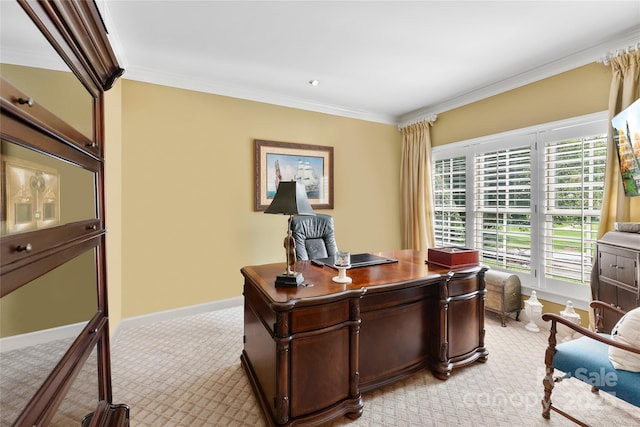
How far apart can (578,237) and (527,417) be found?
2009mm

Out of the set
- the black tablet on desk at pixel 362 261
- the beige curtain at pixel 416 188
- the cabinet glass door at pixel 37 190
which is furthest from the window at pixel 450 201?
the cabinet glass door at pixel 37 190

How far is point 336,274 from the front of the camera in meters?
2.08

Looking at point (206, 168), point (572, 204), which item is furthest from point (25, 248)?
point (572, 204)

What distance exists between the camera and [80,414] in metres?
1.12

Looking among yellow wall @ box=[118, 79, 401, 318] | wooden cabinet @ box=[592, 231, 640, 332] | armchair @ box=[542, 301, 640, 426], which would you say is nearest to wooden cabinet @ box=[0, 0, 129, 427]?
yellow wall @ box=[118, 79, 401, 318]

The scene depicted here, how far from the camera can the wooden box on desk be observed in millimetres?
2210

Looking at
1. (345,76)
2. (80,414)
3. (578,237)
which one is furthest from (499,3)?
(80,414)

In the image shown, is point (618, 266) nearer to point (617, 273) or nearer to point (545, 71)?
point (617, 273)

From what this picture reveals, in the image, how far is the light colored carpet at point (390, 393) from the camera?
1773mm

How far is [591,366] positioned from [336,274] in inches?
58.9

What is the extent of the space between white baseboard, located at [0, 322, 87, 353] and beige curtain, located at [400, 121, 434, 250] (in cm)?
413

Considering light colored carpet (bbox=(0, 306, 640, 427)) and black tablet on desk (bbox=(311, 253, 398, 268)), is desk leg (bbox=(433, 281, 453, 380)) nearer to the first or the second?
light colored carpet (bbox=(0, 306, 640, 427))

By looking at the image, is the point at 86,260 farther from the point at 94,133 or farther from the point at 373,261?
the point at 373,261

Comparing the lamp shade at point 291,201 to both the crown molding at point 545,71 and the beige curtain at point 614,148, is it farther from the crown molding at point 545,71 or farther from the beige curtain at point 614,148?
the crown molding at point 545,71
